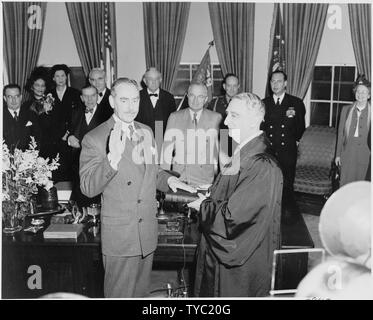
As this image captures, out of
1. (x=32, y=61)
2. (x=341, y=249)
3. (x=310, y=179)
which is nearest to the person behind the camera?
(x=341, y=249)

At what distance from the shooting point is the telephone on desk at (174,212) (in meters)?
2.89

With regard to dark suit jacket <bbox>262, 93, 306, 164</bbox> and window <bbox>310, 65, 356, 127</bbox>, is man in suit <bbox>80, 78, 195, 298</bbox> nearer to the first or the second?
dark suit jacket <bbox>262, 93, 306, 164</bbox>

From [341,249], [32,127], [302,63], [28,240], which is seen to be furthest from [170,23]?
[341,249]

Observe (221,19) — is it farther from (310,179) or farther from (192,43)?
(310,179)

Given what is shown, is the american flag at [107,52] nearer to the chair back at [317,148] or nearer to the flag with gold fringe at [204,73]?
the flag with gold fringe at [204,73]

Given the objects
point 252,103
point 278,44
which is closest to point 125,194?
point 252,103

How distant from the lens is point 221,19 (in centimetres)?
711

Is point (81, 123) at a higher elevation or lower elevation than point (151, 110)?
lower

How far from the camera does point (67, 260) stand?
3.03 meters

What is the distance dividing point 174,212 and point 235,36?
4.50 meters

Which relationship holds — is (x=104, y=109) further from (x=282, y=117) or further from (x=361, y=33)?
(x=361, y=33)

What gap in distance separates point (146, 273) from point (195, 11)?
554 centimetres

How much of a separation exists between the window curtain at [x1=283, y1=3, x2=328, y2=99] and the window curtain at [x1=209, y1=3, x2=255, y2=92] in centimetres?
59

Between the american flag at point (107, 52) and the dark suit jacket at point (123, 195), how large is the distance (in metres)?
4.59
